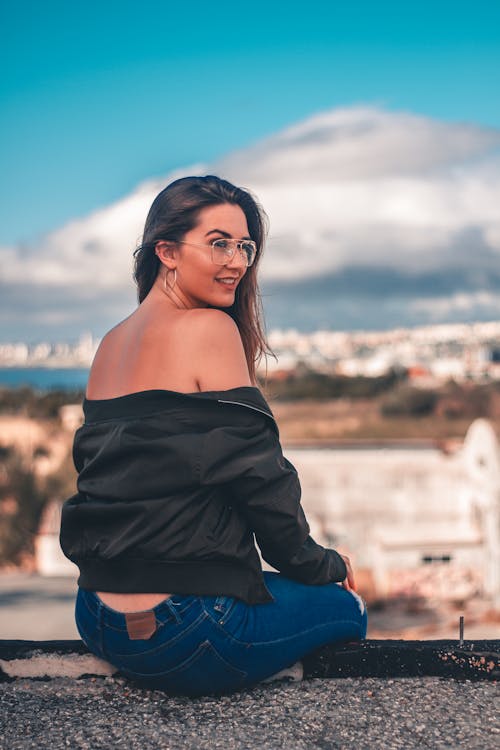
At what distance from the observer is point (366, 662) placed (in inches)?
83.8

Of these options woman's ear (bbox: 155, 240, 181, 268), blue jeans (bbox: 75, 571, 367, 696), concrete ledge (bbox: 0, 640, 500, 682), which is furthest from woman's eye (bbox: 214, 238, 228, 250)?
concrete ledge (bbox: 0, 640, 500, 682)

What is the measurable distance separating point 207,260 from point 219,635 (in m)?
0.87

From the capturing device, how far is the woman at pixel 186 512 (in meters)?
1.79

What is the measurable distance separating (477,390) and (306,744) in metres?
39.4

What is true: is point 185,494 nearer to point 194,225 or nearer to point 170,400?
point 170,400

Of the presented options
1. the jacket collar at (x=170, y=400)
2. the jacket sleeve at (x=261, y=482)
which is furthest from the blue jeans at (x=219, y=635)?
the jacket collar at (x=170, y=400)

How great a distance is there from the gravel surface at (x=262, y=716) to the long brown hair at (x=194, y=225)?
0.81 m

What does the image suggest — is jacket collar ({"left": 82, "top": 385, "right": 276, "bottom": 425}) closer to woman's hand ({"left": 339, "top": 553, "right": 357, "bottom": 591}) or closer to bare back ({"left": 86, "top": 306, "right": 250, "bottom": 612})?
bare back ({"left": 86, "top": 306, "right": 250, "bottom": 612})

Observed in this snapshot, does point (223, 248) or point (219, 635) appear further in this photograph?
point (223, 248)

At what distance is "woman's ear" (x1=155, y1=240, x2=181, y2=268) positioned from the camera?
6.66 ft

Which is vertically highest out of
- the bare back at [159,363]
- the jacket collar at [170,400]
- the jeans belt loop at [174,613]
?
the bare back at [159,363]

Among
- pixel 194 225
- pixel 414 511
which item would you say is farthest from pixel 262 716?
pixel 414 511

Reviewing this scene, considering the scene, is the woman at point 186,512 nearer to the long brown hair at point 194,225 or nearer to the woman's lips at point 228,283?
the long brown hair at point 194,225

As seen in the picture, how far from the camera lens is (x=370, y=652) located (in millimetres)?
2129
